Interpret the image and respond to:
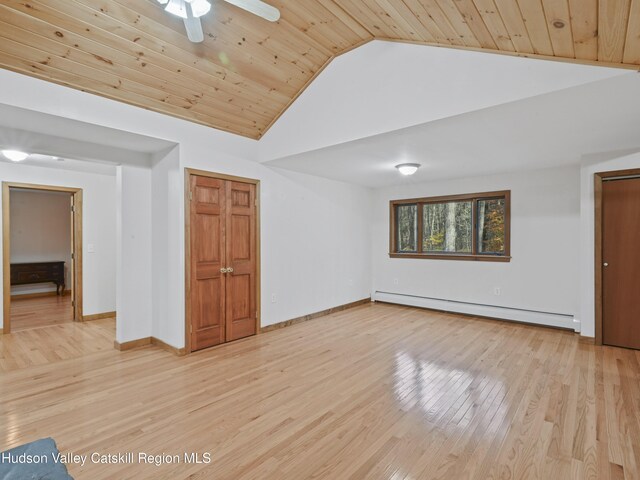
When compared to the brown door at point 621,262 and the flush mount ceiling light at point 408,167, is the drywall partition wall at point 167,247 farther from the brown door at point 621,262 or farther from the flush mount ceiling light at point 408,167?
the brown door at point 621,262

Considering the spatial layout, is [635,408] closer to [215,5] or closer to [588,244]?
[588,244]

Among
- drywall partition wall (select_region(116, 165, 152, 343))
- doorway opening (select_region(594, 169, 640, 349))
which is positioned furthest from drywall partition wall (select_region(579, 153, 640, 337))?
drywall partition wall (select_region(116, 165, 152, 343))

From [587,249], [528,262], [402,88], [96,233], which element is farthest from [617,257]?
[96,233]

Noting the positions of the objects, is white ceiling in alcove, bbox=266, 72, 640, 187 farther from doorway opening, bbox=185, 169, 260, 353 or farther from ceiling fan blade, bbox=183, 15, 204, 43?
ceiling fan blade, bbox=183, 15, 204, 43

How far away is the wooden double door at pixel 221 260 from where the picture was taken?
3922 mm

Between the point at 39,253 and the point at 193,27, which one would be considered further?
the point at 39,253

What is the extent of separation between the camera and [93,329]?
489 centimetres

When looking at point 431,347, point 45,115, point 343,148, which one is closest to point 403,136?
point 343,148

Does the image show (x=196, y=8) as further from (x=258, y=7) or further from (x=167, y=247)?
(x=167, y=247)

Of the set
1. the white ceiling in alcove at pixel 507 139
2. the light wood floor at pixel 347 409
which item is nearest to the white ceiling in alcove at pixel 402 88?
the white ceiling in alcove at pixel 507 139

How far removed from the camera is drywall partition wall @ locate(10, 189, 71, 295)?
24.6 feet

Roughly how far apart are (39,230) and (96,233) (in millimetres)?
3588

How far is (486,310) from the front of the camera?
5.34m

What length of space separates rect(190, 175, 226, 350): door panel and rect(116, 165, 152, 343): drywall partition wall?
77 cm
